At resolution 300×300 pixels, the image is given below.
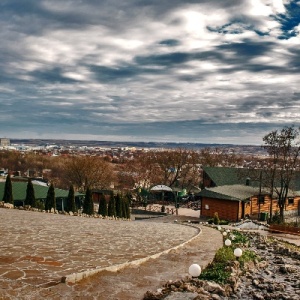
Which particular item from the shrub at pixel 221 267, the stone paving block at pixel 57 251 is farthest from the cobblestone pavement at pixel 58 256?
the shrub at pixel 221 267

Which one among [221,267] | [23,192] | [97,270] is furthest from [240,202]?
[97,270]

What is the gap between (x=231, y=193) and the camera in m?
34.4

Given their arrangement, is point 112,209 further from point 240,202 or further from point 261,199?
point 261,199

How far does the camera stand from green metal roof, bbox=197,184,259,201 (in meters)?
33.3

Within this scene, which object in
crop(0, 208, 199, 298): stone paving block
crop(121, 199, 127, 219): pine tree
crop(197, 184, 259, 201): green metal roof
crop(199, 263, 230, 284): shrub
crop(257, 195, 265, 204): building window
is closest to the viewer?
crop(0, 208, 199, 298): stone paving block

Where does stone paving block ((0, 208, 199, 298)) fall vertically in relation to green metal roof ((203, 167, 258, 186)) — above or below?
above

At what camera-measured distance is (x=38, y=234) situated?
38.1 feet

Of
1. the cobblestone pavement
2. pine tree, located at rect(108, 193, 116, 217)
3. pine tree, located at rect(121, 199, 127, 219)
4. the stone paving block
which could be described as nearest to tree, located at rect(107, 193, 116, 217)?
pine tree, located at rect(108, 193, 116, 217)

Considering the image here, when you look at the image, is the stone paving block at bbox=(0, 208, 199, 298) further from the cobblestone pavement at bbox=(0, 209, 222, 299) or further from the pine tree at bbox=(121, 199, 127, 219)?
the pine tree at bbox=(121, 199, 127, 219)

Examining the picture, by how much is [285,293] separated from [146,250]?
4.30 meters

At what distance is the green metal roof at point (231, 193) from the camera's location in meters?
Result: 33.3

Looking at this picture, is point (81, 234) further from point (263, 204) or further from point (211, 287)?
point (263, 204)

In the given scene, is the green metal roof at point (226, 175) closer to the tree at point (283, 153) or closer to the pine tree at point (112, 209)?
the tree at point (283, 153)

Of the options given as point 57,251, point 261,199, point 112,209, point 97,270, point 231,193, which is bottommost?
point 112,209
